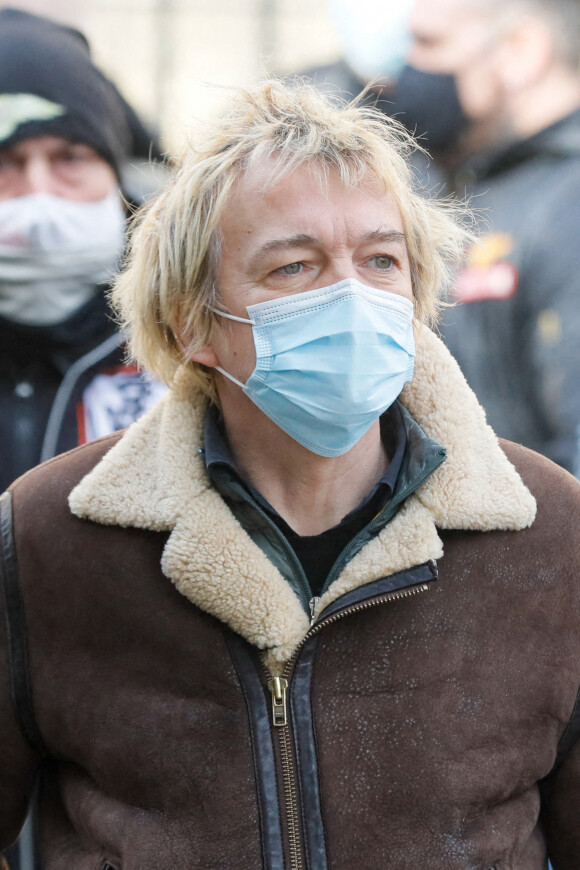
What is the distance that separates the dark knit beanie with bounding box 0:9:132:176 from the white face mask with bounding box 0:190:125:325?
229 millimetres

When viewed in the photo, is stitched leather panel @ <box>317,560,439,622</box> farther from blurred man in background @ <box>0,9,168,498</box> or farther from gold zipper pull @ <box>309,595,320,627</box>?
blurred man in background @ <box>0,9,168,498</box>

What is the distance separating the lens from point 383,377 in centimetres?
181

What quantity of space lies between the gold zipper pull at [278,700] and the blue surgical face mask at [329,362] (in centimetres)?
45

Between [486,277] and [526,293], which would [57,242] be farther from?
[526,293]

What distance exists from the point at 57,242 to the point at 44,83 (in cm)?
53

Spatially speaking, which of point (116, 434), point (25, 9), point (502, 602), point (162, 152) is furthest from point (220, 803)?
point (25, 9)

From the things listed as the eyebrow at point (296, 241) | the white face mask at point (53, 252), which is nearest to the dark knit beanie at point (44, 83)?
the white face mask at point (53, 252)

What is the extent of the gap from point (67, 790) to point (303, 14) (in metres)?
2.78

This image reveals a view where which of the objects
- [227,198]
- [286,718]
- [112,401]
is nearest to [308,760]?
[286,718]

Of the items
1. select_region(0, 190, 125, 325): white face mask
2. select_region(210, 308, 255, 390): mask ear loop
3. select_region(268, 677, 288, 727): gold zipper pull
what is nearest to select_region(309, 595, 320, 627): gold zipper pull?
select_region(268, 677, 288, 727): gold zipper pull

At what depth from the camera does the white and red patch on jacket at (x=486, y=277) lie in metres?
3.57

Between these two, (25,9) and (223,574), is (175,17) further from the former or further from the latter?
(223,574)

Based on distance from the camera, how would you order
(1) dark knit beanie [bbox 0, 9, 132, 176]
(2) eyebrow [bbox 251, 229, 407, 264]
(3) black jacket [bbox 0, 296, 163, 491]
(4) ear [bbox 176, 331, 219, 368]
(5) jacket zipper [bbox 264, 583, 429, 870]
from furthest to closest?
(3) black jacket [bbox 0, 296, 163, 491]
(1) dark knit beanie [bbox 0, 9, 132, 176]
(4) ear [bbox 176, 331, 219, 368]
(2) eyebrow [bbox 251, 229, 407, 264]
(5) jacket zipper [bbox 264, 583, 429, 870]

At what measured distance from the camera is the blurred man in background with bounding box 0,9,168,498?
123 inches
